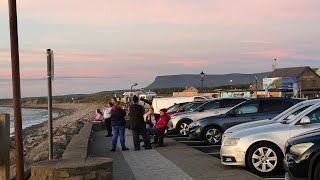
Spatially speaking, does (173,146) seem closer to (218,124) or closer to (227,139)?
(218,124)

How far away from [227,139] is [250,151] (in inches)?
A: 26.3

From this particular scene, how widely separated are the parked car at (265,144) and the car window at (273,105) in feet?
15.6

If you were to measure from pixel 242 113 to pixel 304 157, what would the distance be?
791 centimetres

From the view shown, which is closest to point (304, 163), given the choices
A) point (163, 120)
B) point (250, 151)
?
point (250, 151)

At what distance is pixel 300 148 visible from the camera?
7.44 metres

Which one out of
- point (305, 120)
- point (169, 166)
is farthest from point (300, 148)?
point (169, 166)

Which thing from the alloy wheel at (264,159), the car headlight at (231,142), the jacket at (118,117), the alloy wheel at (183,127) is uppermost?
the jacket at (118,117)

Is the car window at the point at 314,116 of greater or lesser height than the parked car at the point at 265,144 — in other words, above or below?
above

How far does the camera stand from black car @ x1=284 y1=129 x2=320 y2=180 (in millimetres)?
7109

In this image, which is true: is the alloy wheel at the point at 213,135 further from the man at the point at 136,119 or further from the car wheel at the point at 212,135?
the man at the point at 136,119

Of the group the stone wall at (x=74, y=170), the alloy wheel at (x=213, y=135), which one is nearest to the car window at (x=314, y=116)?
the stone wall at (x=74, y=170)

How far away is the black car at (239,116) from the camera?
49.6 ft

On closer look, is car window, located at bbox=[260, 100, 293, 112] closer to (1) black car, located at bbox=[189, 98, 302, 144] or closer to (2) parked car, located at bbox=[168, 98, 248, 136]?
(1) black car, located at bbox=[189, 98, 302, 144]

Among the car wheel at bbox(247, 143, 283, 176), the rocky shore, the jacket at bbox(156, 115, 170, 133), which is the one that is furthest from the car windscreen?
the car wheel at bbox(247, 143, 283, 176)
